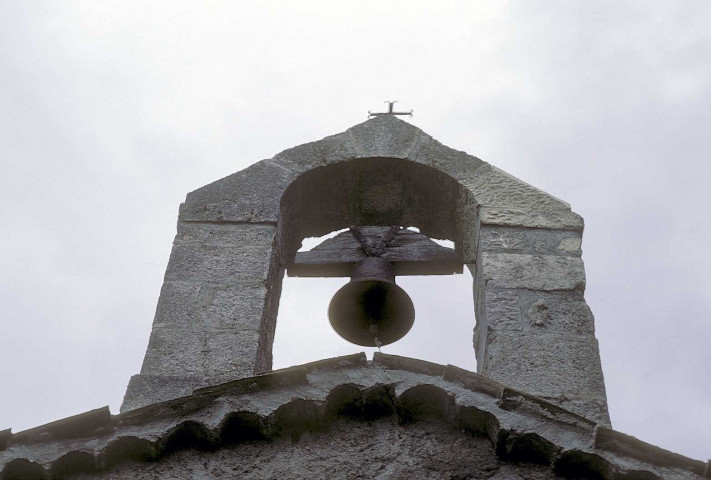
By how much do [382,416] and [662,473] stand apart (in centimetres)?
94

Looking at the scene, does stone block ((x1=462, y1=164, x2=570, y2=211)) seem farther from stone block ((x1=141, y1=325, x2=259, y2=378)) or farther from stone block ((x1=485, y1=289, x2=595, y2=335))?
stone block ((x1=141, y1=325, x2=259, y2=378))

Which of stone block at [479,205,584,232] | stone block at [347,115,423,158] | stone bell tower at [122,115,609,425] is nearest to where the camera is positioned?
stone bell tower at [122,115,609,425]

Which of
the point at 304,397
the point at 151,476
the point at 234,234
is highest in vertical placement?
the point at 234,234

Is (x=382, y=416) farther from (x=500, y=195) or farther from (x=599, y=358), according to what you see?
(x=500, y=195)

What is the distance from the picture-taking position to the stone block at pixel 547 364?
4430 millimetres

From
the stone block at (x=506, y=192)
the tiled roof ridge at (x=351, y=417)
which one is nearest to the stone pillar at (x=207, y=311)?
the tiled roof ridge at (x=351, y=417)

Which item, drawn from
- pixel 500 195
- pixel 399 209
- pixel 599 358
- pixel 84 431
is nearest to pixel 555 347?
pixel 599 358

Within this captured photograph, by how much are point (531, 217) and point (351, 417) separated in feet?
7.17

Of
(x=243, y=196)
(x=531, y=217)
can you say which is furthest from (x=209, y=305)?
(x=531, y=217)

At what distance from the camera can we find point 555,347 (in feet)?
15.2

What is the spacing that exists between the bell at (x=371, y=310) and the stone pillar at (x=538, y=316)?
1.63 ft

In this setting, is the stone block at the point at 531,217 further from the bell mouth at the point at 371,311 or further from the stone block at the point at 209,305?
the stone block at the point at 209,305

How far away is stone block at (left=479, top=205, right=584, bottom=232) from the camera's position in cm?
540

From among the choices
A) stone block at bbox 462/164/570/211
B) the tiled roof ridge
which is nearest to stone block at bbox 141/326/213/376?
the tiled roof ridge
